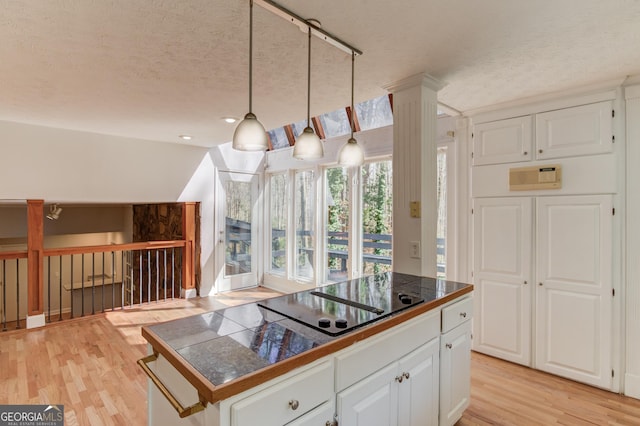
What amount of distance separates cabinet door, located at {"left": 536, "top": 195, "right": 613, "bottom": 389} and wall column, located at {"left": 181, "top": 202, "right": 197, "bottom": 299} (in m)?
4.52

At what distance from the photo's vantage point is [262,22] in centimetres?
172

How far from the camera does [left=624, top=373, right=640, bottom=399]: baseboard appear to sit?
8.12ft

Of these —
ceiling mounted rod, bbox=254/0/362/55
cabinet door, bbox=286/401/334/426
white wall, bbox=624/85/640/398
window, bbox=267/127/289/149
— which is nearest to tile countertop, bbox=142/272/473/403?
cabinet door, bbox=286/401/334/426

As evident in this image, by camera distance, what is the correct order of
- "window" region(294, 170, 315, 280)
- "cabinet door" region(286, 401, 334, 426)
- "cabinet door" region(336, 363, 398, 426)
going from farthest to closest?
1. "window" region(294, 170, 315, 280)
2. "cabinet door" region(336, 363, 398, 426)
3. "cabinet door" region(286, 401, 334, 426)

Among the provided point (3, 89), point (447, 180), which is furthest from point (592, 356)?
point (3, 89)

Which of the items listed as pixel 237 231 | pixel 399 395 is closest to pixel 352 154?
pixel 399 395

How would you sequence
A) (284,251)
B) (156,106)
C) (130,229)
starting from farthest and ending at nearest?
(130,229), (284,251), (156,106)

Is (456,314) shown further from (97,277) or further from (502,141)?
(97,277)

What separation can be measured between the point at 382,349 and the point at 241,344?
26.3 inches

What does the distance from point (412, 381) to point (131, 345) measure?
3005 millimetres

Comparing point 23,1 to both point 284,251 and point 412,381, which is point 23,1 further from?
point 284,251

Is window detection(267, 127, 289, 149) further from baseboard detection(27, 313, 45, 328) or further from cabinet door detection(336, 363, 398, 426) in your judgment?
cabinet door detection(336, 363, 398, 426)

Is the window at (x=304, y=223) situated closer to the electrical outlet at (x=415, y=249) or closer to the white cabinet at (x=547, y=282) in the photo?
the white cabinet at (x=547, y=282)

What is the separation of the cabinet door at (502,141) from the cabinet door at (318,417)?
9.11 ft
